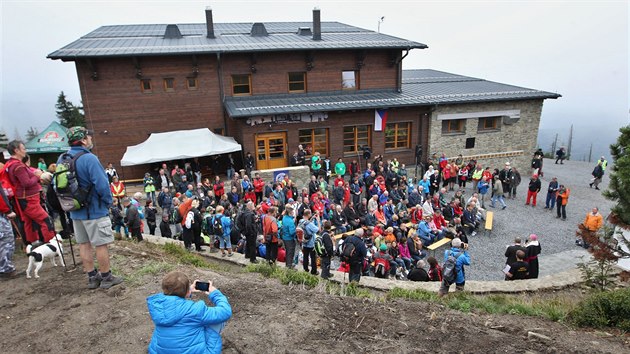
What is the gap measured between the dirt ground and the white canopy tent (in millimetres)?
10359

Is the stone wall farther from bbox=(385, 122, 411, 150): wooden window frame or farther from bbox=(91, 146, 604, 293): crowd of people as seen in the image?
bbox=(91, 146, 604, 293): crowd of people

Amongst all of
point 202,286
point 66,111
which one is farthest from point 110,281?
point 66,111

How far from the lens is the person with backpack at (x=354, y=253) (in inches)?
322

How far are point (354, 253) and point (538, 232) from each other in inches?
364

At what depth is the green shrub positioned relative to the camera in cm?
514

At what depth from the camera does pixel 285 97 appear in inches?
770

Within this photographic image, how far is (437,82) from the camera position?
2494 cm

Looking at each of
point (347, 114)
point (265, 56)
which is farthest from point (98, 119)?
point (347, 114)

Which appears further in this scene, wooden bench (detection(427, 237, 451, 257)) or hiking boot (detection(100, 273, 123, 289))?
wooden bench (detection(427, 237, 451, 257))

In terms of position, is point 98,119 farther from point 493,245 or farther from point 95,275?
point 493,245

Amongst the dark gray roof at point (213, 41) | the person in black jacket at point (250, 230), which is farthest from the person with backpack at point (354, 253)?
the dark gray roof at point (213, 41)

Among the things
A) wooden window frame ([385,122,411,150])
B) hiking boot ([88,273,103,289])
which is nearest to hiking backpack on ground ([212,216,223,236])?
hiking boot ([88,273,103,289])

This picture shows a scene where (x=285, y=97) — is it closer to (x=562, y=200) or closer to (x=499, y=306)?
(x=562, y=200)

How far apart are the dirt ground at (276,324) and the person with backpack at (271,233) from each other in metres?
3.31
